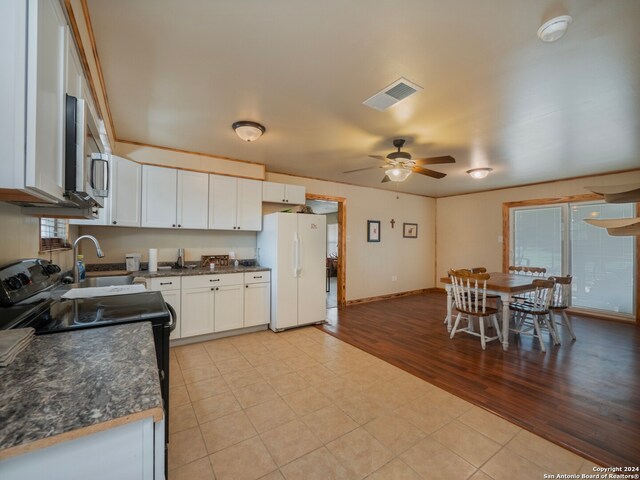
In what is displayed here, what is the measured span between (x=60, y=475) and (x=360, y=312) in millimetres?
4572

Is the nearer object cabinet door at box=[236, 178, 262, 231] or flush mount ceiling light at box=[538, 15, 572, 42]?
flush mount ceiling light at box=[538, 15, 572, 42]

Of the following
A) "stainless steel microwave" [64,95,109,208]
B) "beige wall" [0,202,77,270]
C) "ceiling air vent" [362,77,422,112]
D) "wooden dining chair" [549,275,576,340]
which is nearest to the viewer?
"stainless steel microwave" [64,95,109,208]

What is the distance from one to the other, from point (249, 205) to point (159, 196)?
1.13 metres

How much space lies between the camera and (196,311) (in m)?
3.41

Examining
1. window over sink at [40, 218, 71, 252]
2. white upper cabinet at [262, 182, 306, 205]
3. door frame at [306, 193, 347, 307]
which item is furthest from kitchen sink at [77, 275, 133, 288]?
door frame at [306, 193, 347, 307]

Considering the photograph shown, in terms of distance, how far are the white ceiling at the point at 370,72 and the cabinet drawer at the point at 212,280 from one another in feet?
5.35

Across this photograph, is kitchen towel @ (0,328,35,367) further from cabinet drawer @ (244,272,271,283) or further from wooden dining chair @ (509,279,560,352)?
wooden dining chair @ (509,279,560,352)

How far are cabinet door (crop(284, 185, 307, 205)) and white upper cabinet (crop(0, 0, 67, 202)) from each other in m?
3.45

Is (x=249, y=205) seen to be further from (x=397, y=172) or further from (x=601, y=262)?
(x=601, y=262)

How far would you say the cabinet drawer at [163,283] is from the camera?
315cm

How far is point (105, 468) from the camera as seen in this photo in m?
0.67

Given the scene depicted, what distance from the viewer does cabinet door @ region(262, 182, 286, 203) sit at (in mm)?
4211

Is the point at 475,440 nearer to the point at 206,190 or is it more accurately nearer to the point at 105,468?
the point at 105,468

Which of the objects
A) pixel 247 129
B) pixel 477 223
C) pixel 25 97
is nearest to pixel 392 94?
pixel 247 129
